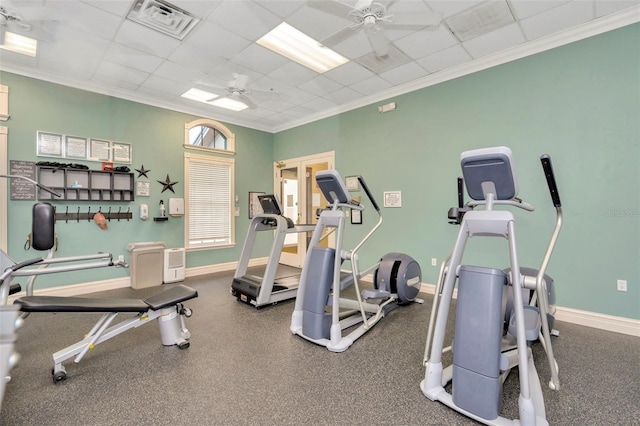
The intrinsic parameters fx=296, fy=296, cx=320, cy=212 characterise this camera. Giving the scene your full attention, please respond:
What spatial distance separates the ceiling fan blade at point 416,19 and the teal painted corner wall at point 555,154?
1704 millimetres

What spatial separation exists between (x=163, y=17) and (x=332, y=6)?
1.81m

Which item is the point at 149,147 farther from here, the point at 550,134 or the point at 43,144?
the point at 550,134

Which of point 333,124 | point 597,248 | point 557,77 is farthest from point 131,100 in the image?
point 597,248

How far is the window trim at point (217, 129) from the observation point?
18.3 ft

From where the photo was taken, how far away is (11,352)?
949mm

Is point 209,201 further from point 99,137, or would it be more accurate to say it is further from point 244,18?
point 244,18

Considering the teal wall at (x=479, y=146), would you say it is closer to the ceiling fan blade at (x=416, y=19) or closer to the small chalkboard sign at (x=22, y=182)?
the small chalkboard sign at (x=22, y=182)

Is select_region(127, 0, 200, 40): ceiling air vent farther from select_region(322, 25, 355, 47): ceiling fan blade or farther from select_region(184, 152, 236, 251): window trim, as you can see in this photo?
select_region(184, 152, 236, 251): window trim

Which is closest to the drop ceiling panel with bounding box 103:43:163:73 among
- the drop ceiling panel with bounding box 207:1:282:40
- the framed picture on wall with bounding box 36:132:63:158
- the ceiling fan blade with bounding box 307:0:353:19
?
the drop ceiling panel with bounding box 207:1:282:40

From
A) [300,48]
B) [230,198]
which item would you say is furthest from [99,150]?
[300,48]

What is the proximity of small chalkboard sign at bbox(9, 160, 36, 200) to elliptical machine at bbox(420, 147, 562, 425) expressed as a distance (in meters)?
5.32

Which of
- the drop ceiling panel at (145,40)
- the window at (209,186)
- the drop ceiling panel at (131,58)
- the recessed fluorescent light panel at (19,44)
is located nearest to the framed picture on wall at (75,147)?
the recessed fluorescent light panel at (19,44)

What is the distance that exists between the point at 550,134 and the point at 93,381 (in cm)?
499

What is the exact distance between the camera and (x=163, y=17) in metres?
3.05
